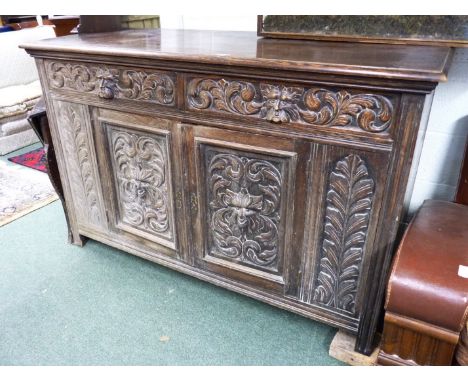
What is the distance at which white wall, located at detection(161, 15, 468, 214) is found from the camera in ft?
4.80

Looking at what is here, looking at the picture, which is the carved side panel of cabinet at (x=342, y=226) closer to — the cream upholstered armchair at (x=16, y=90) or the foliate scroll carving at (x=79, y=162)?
the foliate scroll carving at (x=79, y=162)

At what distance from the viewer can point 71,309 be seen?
5.50 feet

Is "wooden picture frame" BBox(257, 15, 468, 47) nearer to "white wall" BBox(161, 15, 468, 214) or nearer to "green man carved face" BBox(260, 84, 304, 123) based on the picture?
"white wall" BBox(161, 15, 468, 214)

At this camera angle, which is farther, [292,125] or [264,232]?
[264,232]

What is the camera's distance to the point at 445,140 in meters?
1.53

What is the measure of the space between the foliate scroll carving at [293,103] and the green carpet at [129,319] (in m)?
0.83

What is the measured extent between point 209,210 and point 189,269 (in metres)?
0.33

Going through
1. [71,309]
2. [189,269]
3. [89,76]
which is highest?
[89,76]

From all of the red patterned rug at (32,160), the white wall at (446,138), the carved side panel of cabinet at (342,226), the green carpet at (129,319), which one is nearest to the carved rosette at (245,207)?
the carved side panel of cabinet at (342,226)

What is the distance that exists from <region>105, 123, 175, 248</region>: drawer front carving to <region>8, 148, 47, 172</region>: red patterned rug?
4.88 feet

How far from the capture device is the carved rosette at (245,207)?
1.35m

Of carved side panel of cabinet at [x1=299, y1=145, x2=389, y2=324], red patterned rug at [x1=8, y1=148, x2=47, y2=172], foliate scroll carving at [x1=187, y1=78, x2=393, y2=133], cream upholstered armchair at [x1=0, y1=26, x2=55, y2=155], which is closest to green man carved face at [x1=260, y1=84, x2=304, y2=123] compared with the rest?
foliate scroll carving at [x1=187, y1=78, x2=393, y2=133]
